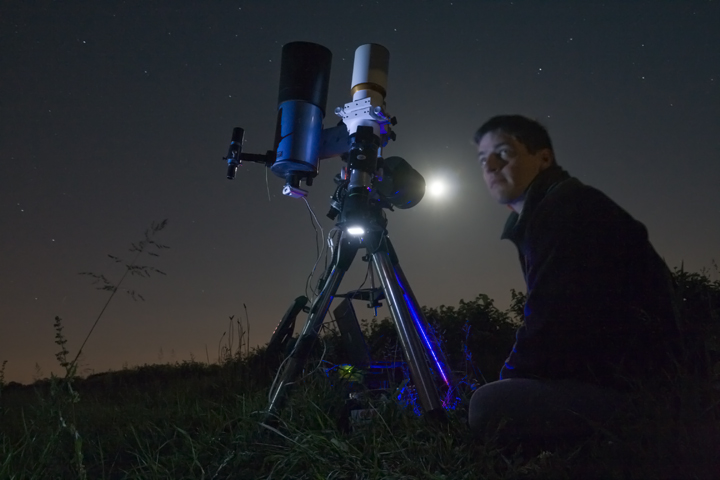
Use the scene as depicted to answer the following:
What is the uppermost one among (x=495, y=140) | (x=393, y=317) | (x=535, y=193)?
(x=495, y=140)

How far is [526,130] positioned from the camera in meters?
2.14

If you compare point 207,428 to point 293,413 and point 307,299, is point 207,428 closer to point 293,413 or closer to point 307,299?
point 293,413

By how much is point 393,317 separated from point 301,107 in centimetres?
163

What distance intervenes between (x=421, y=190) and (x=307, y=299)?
101 cm

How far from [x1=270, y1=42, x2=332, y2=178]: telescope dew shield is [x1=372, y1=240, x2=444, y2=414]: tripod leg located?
0.94 meters

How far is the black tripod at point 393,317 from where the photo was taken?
81.4 inches

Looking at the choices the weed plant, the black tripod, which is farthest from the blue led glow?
the weed plant

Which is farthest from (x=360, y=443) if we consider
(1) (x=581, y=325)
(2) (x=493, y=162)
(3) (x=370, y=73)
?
(3) (x=370, y=73)

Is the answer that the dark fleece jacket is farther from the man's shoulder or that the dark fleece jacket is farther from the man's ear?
the man's ear

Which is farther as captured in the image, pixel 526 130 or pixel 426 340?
pixel 426 340

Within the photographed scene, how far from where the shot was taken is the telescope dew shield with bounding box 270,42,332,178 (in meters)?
3.00

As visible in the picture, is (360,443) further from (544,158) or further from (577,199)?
(544,158)

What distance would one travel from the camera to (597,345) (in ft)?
5.11

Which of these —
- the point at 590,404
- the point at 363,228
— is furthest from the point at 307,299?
the point at 590,404
